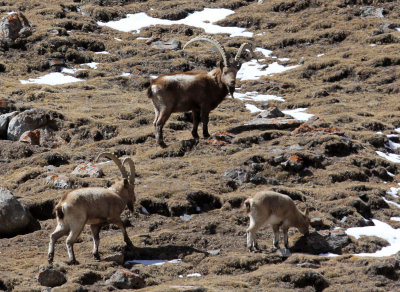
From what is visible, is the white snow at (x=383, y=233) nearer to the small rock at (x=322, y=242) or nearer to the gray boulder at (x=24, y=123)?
the small rock at (x=322, y=242)

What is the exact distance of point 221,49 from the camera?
23656mm

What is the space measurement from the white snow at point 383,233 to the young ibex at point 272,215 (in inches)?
72.0

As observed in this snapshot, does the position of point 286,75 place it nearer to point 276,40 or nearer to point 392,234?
point 276,40

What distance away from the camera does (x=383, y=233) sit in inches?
650

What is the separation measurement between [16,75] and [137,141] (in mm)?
14221

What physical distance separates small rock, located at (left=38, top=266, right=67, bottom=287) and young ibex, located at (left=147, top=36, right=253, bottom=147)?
10.5 meters

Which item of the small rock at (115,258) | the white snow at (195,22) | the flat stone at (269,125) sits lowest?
the flat stone at (269,125)

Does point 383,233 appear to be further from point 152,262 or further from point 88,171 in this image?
point 88,171

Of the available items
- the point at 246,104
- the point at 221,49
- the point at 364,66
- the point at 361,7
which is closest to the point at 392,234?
the point at 221,49

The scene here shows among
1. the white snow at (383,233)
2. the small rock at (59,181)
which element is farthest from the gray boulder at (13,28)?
the white snow at (383,233)

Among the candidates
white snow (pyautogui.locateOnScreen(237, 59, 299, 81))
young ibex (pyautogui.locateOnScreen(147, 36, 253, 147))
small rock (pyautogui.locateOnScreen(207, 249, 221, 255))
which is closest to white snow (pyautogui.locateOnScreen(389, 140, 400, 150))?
young ibex (pyautogui.locateOnScreen(147, 36, 253, 147))

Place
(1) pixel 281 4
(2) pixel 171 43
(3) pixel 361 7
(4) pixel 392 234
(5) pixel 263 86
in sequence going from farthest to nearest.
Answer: (1) pixel 281 4
(3) pixel 361 7
(2) pixel 171 43
(5) pixel 263 86
(4) pixel 392 234

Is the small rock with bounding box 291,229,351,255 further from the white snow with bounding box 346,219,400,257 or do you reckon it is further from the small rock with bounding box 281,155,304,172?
the small rock with bounding box 281,155,304,172

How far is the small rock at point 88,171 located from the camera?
19.0 metres
